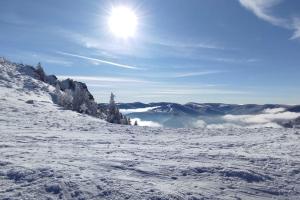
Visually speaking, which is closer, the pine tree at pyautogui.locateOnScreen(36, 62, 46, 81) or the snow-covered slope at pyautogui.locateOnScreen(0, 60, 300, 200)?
the snow-covered slope at pyautogui.locateOnScreen(0, 60, 300, 200)

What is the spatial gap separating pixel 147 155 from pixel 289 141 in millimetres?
8955

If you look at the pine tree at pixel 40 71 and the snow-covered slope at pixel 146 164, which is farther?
the pine tree at pixel 40 71

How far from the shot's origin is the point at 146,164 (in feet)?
46.9

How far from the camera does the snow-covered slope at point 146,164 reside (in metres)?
11.2

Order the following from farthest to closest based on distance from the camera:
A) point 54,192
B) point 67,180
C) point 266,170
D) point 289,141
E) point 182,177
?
point 289,141 → point 266,170 → point 182,177 → point 67,180 → point 54,192

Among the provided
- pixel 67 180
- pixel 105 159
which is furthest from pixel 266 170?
pixel 67 180

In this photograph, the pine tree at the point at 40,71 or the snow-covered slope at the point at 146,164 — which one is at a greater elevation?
the pine tree at the point at 40,71

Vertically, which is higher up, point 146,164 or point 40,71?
point 40,71

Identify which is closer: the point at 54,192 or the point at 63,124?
the point at 54,192

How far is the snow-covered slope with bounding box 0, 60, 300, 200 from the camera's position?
36.7 ft

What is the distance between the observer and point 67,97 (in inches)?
2162

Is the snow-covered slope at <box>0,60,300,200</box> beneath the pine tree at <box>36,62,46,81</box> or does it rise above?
beneath

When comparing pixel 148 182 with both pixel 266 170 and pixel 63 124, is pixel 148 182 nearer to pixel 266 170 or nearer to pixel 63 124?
pixel 266 170

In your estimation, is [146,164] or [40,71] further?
[40,71]
